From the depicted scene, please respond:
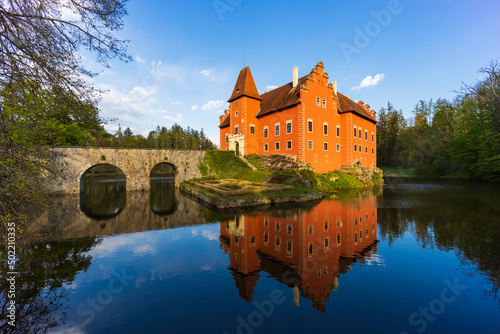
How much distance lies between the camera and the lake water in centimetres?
470

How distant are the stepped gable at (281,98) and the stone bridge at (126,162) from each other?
1278cm

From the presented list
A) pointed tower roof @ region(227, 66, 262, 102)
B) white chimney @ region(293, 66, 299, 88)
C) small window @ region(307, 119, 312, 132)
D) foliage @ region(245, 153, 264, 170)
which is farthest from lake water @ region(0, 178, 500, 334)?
white chimney @ region(293, 66, 299, 88)

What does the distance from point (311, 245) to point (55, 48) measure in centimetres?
1058

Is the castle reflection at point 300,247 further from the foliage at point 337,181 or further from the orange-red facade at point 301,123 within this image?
the orange-red facade at point 301,123

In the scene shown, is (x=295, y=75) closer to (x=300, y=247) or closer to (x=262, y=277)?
(x=300, y=247)

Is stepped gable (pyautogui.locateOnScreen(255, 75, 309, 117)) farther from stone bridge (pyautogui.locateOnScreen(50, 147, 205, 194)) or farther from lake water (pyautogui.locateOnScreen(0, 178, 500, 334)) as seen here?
lake water (pyautogui.locateOnScreen(0, 178, 500, 334))

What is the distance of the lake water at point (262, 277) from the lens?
4699 millimetres

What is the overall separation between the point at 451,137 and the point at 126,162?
71.8m

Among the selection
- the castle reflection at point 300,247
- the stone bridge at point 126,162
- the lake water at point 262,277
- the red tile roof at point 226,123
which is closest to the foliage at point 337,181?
the castle reflection at point 300,247
